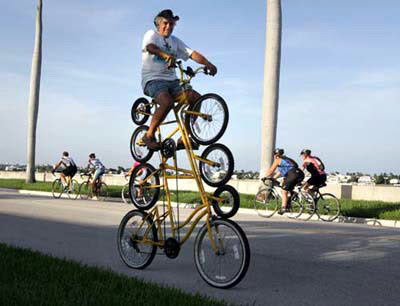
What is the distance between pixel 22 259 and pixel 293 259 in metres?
3.45

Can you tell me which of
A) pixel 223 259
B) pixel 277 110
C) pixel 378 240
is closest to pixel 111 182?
pixel 277 110

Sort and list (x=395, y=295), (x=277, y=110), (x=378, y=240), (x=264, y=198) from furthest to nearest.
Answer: (x=277, y=110)
(x=264, y=198)
(x=378, y=240)
(x=395, y=295)

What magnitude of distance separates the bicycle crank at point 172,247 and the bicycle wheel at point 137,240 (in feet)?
1.25

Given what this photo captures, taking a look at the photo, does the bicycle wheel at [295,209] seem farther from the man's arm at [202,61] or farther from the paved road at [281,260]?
the man's arm at [202,61]

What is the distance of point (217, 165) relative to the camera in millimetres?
5637

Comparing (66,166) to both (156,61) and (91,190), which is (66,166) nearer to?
(91,190)

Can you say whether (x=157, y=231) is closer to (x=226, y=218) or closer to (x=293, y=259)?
(x=226, y=218)

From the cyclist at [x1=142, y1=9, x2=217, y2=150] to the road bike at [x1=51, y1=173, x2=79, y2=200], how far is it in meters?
17.2

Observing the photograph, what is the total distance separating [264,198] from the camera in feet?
53.2

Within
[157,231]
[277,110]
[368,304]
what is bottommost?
[368,304]

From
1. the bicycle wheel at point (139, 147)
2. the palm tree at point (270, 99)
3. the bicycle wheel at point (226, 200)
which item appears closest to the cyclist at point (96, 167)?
the palm tree at point (270, 99)

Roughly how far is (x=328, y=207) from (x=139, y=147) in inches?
381

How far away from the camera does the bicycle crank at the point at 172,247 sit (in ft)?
18.8

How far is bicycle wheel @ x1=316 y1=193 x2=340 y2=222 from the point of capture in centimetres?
1504
